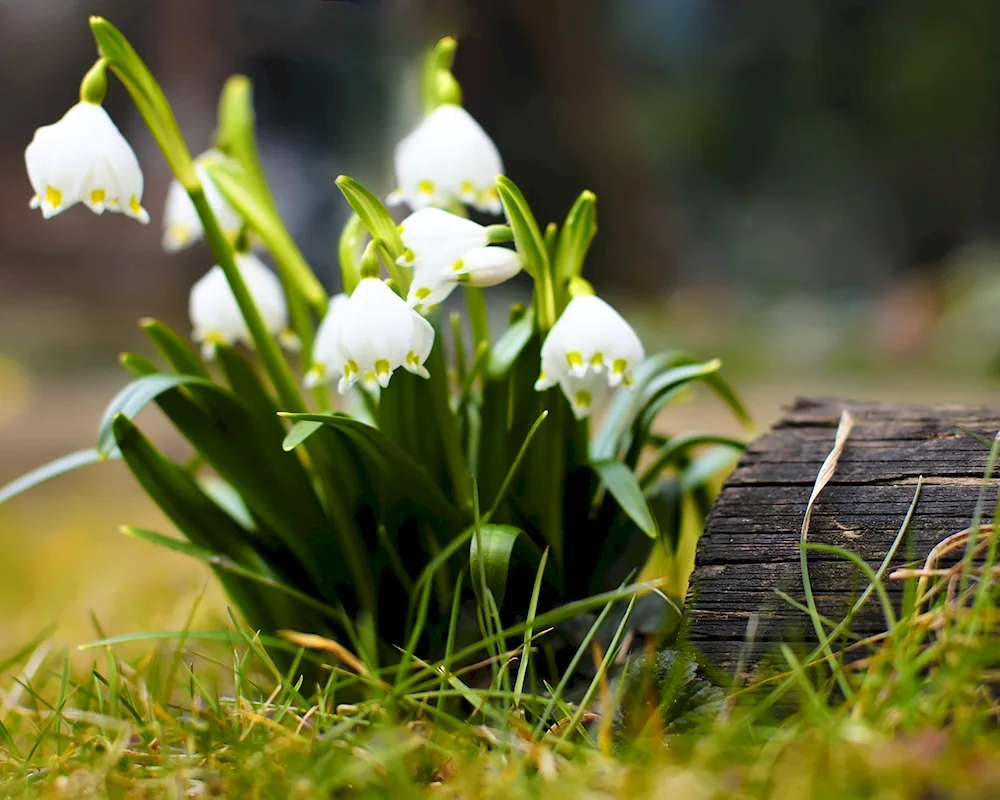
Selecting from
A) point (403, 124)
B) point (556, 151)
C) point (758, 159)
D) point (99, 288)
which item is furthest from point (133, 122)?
point (758, 159)

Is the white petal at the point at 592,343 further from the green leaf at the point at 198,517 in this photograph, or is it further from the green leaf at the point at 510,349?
the green leaf at the point at 198,517

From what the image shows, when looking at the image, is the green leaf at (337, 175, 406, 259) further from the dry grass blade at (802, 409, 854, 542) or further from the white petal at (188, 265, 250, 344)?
the dry grass blade at (802, 409, 854, 542)

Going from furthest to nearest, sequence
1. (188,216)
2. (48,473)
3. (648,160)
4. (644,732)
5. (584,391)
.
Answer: (648,160) → (188,216) → (48,473) → (584,391) → (644,732)

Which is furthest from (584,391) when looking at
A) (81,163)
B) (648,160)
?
(648,160)

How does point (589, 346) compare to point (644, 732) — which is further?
point (589, 346)

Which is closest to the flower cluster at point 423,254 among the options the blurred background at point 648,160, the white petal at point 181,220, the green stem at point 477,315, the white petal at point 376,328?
the white petal at point 376,328

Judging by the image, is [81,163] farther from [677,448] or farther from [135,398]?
[677,448]

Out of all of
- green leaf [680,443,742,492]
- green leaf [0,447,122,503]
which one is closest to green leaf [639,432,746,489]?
green leaf [680,443,742,492]
